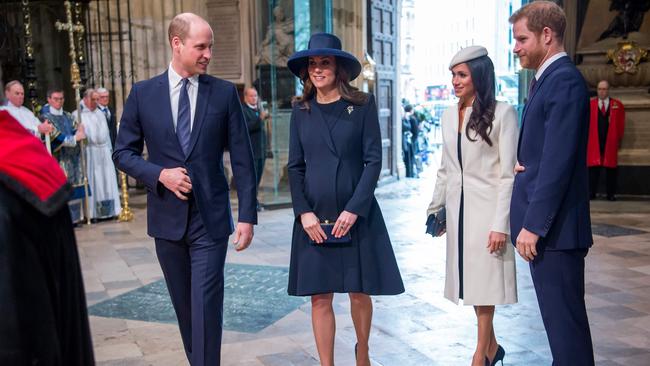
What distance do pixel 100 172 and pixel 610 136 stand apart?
7814 millimetres

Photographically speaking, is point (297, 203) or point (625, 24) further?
point (625, 24)

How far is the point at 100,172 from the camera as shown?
9875 mm

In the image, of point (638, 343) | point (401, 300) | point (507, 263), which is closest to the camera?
point (507, 263)

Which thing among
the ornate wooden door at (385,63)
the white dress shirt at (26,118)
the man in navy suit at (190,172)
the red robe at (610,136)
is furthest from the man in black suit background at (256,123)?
the man in navy suit at (190,172)

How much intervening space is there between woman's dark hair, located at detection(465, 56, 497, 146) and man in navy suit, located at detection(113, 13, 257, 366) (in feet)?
3.70

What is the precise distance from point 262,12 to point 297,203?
31.0 feet

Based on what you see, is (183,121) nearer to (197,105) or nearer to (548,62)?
(197,105)

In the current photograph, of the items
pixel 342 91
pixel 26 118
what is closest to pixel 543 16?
pixel 342 91

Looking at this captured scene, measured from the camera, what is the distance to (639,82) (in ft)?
37.4

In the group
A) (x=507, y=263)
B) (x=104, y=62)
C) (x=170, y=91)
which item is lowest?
(x=507, y=263)

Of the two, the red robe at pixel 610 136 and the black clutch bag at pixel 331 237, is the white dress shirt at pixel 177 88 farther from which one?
the red robe at pixel 610 136

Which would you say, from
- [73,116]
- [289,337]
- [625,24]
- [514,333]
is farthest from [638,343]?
[625,24]

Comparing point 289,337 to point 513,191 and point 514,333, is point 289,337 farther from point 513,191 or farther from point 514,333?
point 513,191

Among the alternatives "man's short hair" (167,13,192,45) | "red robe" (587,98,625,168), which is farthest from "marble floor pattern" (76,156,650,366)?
"red robe" (587,98,625,168)
